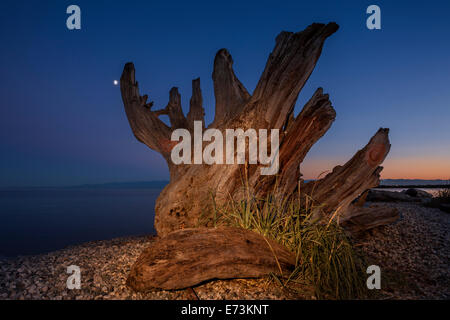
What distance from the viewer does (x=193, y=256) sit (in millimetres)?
2695

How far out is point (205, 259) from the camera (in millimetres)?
2709

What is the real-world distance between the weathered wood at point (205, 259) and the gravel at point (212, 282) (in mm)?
135

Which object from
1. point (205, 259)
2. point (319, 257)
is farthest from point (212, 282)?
point (319, 257)

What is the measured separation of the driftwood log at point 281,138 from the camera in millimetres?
4227

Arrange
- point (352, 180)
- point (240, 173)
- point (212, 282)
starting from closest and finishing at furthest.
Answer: point (212, 282)
point (240, 173)
point (352, 180)

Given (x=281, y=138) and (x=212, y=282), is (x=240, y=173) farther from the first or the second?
(x=212, y=282)

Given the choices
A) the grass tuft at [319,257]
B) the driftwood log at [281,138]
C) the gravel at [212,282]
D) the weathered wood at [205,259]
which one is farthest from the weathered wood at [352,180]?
the weathered wood at [205,259]

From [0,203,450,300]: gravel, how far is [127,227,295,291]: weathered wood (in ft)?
0.44

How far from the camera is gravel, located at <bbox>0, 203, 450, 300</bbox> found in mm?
2617

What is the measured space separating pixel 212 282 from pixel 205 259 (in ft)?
1.15

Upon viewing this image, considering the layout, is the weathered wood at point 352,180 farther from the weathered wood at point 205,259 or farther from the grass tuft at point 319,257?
the weathered wood at point 205,259

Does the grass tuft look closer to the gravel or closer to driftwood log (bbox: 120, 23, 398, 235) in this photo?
the gravel
